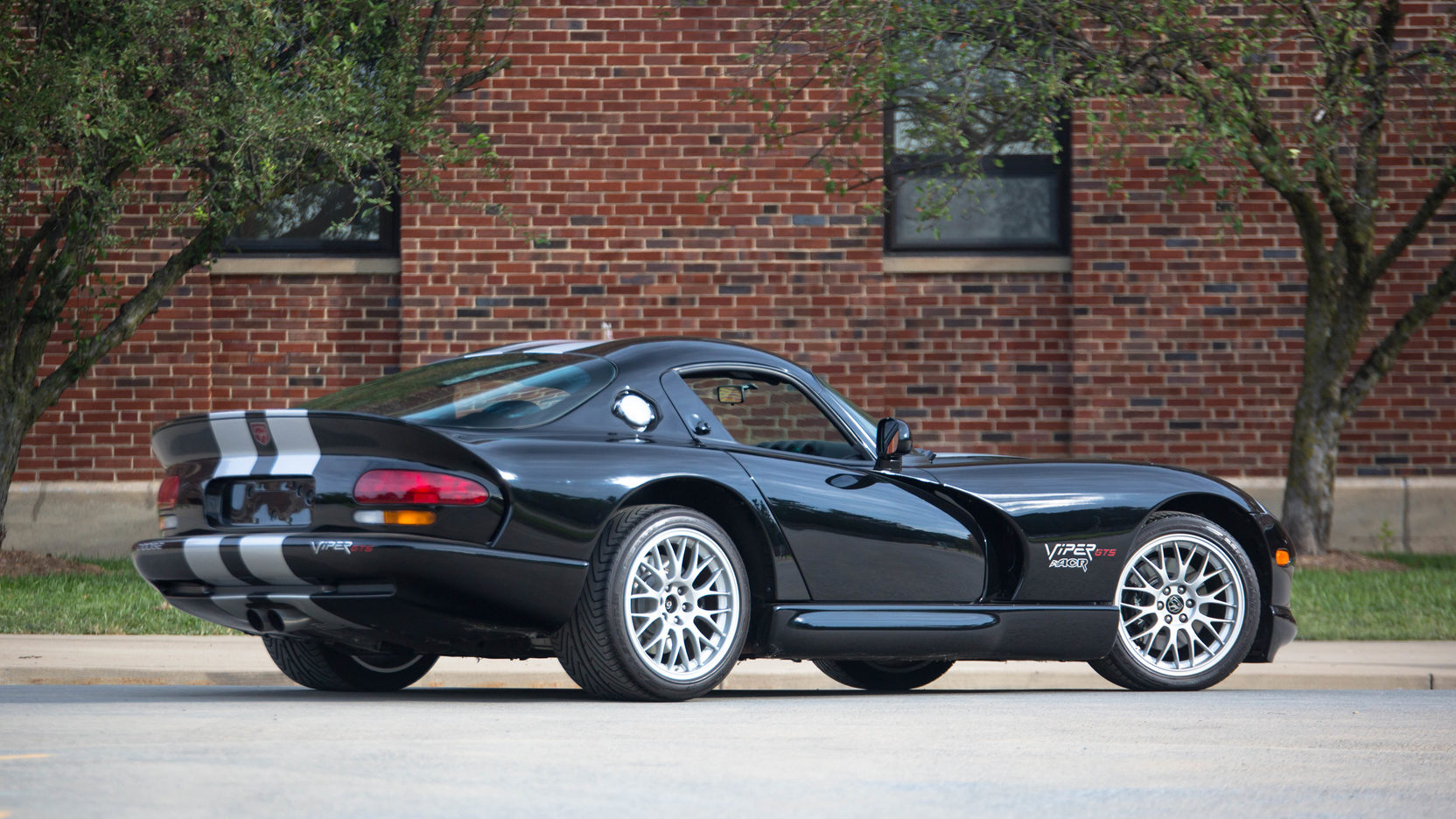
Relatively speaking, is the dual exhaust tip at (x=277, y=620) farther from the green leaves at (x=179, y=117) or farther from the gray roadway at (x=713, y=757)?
the green leaves at (x=179, y=117)

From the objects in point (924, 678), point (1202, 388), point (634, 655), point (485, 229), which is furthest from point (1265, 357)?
point (634, 655)

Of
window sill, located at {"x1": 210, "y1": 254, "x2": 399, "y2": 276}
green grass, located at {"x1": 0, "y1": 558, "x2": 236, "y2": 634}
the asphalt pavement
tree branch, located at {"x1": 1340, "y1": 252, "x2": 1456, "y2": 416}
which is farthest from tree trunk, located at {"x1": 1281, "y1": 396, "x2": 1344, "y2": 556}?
green grass, located at {"x1": 0, "y1": 558, "x2": 236, "y2": 634}

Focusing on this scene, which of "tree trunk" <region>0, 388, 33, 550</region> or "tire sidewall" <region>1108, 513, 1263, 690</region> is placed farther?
Result: "tree trunk" <region>0, 388, 33, 550</region>

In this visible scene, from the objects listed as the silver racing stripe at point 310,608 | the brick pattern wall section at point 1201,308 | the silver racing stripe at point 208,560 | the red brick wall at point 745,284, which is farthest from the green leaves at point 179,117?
the silver racing stripe at point 310,608

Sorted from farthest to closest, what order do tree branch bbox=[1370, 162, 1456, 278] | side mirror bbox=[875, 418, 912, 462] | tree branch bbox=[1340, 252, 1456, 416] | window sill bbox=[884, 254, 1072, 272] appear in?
window sill bbox=[884, 254, 1072, 272], tree branch bbox=[1340, 252, 1456, 416], tree branch bbox=[1370, 162, 1456, 278], side mirror bbox=[875, 418, 912, 462]

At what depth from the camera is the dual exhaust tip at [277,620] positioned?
20.6ft

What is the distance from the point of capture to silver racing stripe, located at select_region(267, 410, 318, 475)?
623 centimetres

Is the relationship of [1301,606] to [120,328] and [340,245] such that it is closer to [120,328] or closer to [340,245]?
[340,245]

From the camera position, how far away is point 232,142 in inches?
456

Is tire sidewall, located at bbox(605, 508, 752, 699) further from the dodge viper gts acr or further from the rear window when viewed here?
the rear window

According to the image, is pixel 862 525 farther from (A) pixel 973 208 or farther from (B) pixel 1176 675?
(A) pixel 973 208

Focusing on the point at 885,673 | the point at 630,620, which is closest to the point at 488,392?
the point at 630,620

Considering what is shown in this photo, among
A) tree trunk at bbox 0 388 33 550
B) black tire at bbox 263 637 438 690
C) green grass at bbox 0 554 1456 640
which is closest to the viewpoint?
black tire at bbox 263 637 438 690

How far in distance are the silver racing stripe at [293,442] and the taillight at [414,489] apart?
229 millimetres
